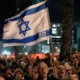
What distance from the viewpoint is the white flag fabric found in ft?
30.0

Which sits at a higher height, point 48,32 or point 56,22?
point 56,22

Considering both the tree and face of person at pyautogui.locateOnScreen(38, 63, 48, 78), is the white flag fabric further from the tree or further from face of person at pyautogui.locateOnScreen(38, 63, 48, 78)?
the tree

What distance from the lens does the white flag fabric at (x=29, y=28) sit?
30.0ft

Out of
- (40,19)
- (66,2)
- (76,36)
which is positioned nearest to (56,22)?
(76,36)

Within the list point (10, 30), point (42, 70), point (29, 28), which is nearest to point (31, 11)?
point (29, 28)

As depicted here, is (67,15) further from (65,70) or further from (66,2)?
(65,70)

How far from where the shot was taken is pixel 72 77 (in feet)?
A: 22.2

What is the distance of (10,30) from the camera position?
368 inches

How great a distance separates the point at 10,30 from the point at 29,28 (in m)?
0.47

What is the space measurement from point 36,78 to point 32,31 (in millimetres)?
1560

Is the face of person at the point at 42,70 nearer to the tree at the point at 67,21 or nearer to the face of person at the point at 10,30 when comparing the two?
the face of person at the point at 10,30

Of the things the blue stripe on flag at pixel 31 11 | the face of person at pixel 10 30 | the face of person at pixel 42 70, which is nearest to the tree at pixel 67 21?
the blue stripe on flag at pixel 31 11

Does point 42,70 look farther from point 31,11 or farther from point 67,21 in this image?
point 67,21

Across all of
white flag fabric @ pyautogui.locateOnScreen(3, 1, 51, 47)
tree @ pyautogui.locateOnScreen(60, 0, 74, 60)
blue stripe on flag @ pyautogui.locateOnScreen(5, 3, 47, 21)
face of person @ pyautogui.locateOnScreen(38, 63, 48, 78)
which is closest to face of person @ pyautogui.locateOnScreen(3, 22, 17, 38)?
white flag fabric @ pyautogui.locateOnScreen(3, 1, 51, 47)
